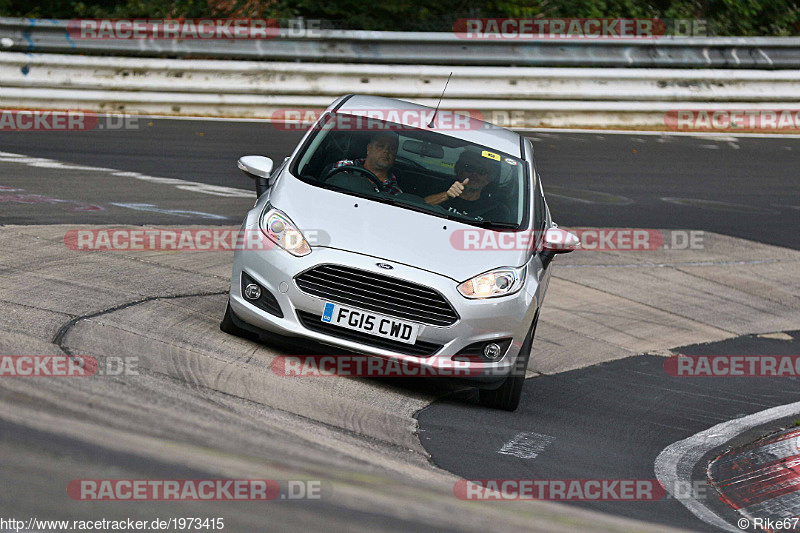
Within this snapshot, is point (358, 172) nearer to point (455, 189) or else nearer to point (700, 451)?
point (455, 189)

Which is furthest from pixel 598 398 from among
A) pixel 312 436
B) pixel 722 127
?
pixel 722 127

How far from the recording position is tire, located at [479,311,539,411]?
7.10 m

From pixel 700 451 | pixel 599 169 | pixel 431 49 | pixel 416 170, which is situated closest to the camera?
pixel 700 451

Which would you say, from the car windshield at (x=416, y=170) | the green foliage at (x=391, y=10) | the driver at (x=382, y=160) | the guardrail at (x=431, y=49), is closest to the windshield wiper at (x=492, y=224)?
the car windshield at (x=416, y=170)

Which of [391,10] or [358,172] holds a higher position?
[391,10]

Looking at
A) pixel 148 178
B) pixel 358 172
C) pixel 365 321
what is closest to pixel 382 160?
pixel 358 172

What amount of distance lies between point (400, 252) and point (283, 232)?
2.43 ft

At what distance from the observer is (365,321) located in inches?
261

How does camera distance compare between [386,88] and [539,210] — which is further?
[386,88]

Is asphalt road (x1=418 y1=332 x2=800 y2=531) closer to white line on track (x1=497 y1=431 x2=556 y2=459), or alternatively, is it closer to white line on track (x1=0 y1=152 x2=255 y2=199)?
white line on track (x1=497 y1=431 x2=556 y2=459)

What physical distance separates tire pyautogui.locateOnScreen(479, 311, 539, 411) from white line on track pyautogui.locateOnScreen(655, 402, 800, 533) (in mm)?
987

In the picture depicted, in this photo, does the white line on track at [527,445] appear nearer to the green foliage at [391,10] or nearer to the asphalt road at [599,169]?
the asphalt road at [599,169]

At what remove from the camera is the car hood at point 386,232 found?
6.69 meters

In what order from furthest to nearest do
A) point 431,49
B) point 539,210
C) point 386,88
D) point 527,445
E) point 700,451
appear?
point 431,49, point 386,88, point 539,210, point 700,451, point 527,445
